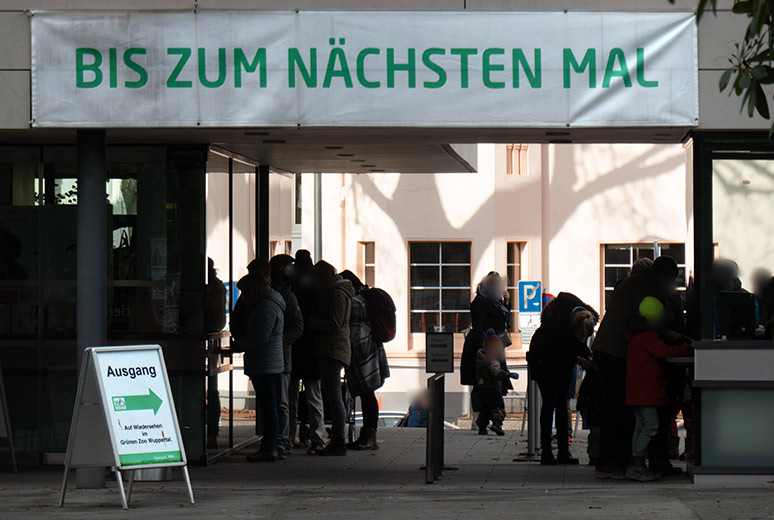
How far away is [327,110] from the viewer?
9375 millimetres

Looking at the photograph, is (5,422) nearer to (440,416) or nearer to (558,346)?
(440,416)

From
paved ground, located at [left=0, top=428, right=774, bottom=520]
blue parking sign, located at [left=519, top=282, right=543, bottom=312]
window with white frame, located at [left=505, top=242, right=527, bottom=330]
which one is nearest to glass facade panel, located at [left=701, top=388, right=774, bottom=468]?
paved ground, located at [left=0, top=428, right=774, bottom=520]

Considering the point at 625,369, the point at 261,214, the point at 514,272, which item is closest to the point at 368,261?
the point at 514,272

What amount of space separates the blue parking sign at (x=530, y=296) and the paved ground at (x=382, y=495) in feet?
49.6

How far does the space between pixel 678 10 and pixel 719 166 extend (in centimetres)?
127

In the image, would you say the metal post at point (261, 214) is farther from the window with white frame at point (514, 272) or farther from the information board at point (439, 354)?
the window with white frame at point (514, 272)

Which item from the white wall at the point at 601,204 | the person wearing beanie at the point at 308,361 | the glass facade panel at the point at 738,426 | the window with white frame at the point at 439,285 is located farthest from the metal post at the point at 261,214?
the white wall at the point at 601,204

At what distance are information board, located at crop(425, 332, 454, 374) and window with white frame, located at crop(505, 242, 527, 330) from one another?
56.3 ft

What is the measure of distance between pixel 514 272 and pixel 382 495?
2025cm

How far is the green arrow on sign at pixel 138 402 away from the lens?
Result: 8.92m

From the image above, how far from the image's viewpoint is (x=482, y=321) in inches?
628

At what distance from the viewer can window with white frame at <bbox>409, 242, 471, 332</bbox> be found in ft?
94.8

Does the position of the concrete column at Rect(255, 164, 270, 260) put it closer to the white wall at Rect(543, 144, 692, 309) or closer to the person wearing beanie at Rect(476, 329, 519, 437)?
the person wearing beanie at Rect(476, 329, 519, 437)

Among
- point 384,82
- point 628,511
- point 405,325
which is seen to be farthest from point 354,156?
point 405,325
